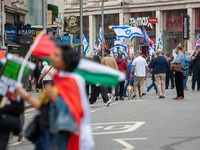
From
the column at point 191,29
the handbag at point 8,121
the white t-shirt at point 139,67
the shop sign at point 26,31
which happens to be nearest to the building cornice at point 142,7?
the column at point 191,29

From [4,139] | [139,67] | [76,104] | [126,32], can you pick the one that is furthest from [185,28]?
[76,104]

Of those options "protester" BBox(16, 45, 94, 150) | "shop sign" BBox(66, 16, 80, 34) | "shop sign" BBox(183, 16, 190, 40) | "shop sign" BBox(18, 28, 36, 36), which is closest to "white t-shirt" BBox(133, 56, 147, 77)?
"shop sign" BBox(18, 28, 36, 36)

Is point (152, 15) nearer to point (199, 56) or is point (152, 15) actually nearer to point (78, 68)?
point (199, 56)

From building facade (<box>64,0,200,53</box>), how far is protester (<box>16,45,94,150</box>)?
197 feet

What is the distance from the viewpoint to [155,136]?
11.0 metres

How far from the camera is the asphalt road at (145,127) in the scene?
394 inches

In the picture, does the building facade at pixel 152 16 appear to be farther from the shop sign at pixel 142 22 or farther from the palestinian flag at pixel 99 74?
the palestinian flag at pixel 99 74

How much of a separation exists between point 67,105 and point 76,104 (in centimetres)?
9

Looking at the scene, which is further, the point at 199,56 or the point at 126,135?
the point at 199,56

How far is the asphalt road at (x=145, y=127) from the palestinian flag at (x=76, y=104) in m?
4.50

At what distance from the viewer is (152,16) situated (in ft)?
233

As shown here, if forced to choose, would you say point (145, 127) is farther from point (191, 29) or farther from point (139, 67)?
point (191, 29)

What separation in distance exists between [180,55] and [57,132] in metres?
15.7

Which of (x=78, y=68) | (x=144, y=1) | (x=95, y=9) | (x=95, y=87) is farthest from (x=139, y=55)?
(x=95, y=9)
